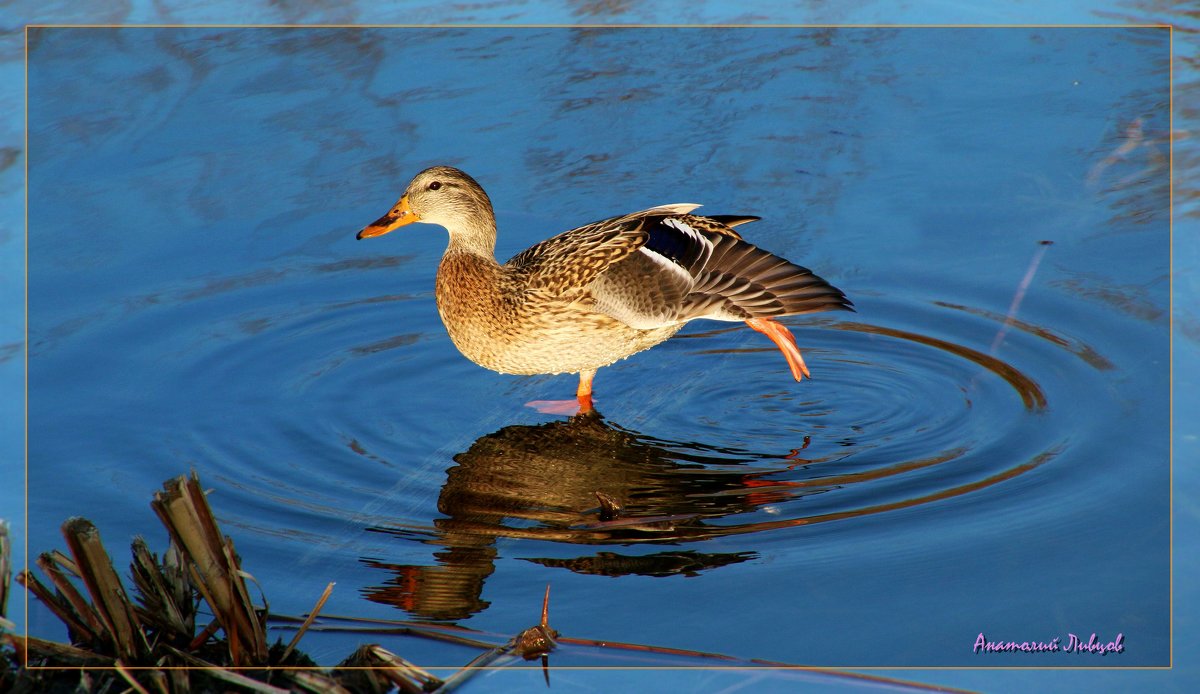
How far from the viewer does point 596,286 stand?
5820 millimetres

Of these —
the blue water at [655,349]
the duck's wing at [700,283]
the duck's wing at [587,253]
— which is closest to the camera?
the blue water at [655,349]

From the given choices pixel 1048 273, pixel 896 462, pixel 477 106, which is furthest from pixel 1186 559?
pixel 477 106

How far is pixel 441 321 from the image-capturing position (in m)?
6.54

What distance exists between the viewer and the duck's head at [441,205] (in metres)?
6.10

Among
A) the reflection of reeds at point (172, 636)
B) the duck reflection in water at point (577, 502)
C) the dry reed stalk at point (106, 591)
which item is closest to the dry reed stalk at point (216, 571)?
the reflection of reeds at point (172, 636)

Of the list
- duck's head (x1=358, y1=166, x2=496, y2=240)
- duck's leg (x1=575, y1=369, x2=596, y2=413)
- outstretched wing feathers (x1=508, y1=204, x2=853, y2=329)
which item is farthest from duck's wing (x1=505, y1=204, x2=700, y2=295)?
duck's leg (x1=575, y1=369, x2=596, y2=413)

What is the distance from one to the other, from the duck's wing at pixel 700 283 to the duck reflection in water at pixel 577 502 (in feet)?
1.74

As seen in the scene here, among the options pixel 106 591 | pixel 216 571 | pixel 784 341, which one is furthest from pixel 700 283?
pixel 106 591

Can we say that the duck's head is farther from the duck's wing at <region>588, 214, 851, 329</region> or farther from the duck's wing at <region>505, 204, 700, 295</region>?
the duck's wing at <region>588, 214, 851, 329</region>

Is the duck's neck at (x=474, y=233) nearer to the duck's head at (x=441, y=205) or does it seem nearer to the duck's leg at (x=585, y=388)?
the duck's head at (x=441, y=205)

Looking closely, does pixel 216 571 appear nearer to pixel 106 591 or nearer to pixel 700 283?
pixel 106 591

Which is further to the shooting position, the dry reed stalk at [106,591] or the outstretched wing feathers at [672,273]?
the outstretched wing feathers at [672,273]

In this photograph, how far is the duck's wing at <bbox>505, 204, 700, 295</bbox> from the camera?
5855 millimetres

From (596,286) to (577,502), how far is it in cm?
119
